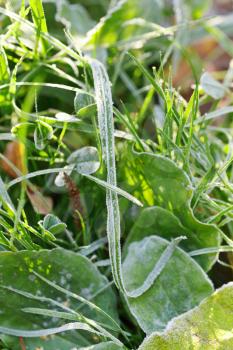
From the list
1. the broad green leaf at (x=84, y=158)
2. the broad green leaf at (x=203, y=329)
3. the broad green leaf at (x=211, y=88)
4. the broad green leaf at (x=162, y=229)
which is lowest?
the broad green leaf at (x=203, y=329)

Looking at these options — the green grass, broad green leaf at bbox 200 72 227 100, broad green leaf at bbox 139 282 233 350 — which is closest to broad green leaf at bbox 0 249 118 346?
the green grass

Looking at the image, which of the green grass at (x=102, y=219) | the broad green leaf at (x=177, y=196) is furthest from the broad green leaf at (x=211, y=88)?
the broad green leaf at (x=177, y=196)

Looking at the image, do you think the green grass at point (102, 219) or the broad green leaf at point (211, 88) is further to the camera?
the broad green leaf at point (211, 88)

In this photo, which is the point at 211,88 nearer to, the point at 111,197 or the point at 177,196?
the point at 177,196

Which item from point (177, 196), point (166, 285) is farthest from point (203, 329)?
point (177, 196)

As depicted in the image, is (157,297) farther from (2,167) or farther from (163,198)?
(2,167)

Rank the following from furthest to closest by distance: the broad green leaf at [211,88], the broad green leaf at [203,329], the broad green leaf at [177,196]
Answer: the broad green leaf at [211,88]
the broad green leaf at [177,196]
the broad green leaf at [203,329]

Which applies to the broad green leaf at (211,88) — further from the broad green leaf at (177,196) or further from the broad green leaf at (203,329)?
the broad green leaf at (203,329)
